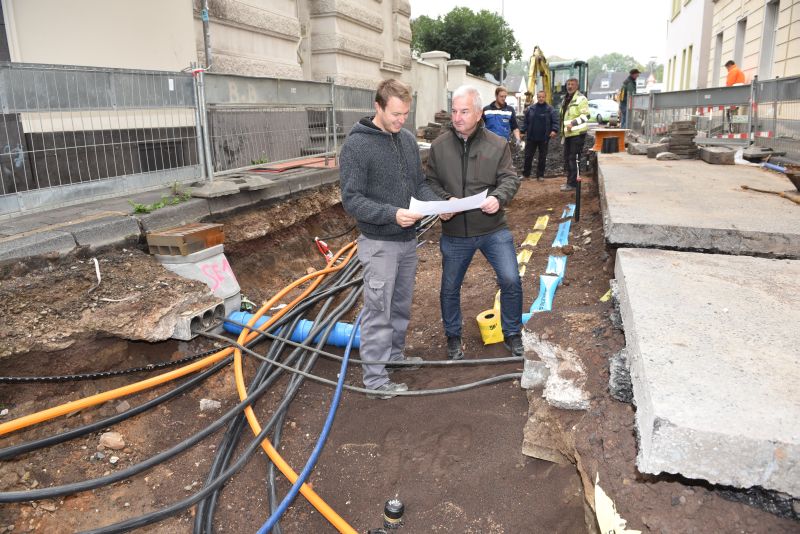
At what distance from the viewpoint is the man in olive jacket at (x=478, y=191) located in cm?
374

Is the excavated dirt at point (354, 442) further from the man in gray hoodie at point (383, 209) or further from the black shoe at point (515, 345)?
the man in gray hoodie at point (383, 209)

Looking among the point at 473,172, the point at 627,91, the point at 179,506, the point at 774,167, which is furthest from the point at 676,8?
the point at 179,506

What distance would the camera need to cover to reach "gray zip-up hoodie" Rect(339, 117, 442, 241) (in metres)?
3.38

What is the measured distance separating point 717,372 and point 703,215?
237 centimetres

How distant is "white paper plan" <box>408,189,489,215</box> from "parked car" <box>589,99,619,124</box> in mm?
29383

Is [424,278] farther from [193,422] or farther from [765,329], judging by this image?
[765,329]

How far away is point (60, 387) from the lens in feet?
11.3

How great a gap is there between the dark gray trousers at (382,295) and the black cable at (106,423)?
3.31ft

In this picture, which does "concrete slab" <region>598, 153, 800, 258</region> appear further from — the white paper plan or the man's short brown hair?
the man's short brown hair

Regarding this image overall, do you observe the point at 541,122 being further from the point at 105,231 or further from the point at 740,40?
the point at 105,231

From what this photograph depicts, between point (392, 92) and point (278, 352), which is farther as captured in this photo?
point (278, 352)

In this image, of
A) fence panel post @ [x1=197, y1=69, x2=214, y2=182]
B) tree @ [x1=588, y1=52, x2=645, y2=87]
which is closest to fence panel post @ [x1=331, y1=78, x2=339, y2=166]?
fence panel post @ [x1=197, y1=69, x2=214, y2=182]

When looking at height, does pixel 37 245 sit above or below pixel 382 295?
above

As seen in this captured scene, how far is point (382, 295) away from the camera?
3.54 m
